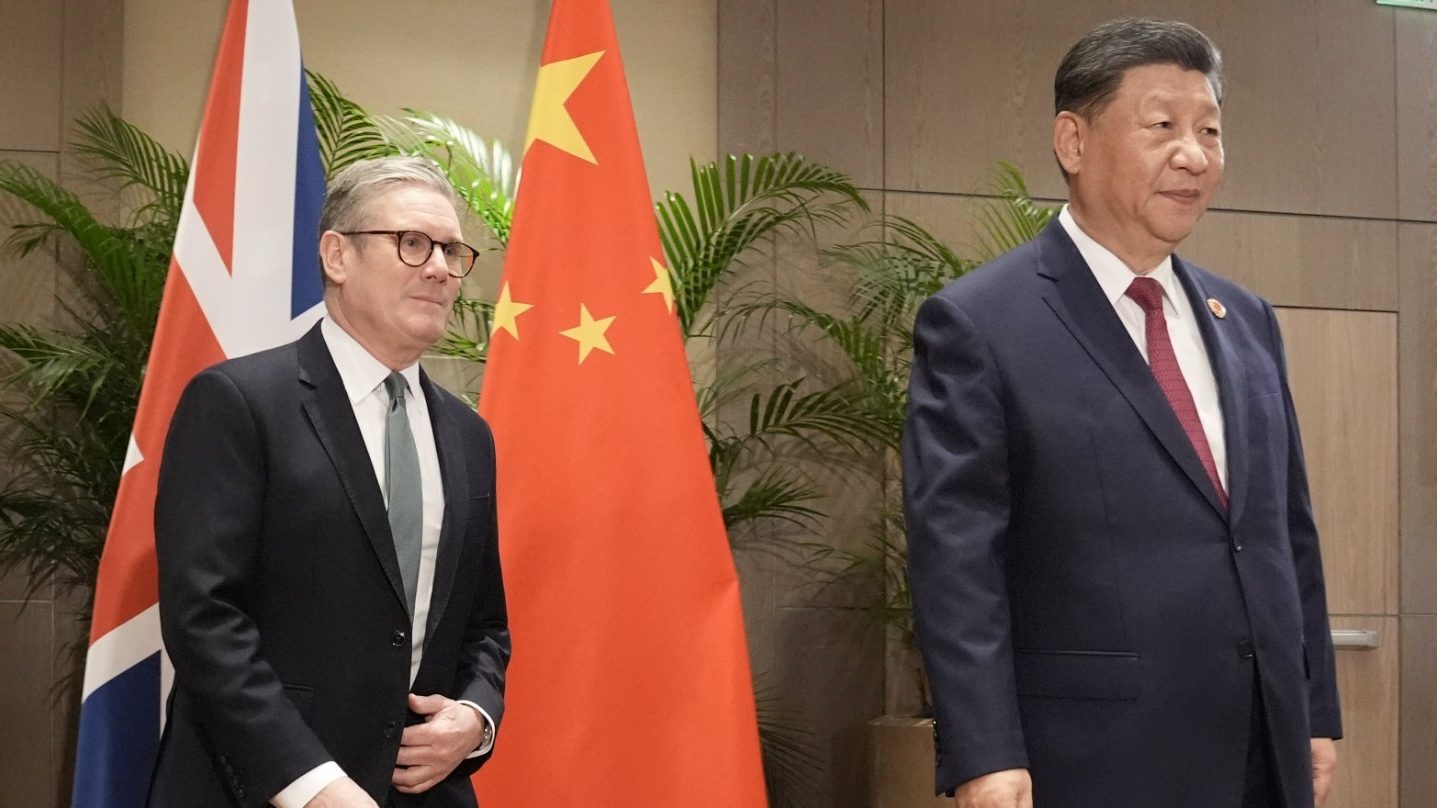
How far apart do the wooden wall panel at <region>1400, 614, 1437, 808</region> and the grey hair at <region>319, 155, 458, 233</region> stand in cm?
431

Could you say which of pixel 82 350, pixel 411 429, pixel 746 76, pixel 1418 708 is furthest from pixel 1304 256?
pixel 411 429

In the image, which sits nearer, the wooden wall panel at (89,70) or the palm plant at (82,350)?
the palm plant at (82,350)

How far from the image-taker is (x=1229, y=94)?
5277 millimetres

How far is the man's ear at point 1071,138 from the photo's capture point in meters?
2.19

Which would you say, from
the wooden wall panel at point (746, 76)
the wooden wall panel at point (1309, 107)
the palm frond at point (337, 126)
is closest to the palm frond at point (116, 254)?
the palm frond at point (337, 126)

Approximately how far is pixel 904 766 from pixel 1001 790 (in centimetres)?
244

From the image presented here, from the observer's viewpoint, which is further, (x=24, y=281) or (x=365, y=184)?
(x=24, y=281)

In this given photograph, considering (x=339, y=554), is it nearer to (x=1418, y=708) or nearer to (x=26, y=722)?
(x=26, y=722)

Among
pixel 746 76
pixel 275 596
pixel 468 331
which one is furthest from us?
pixel 746 76

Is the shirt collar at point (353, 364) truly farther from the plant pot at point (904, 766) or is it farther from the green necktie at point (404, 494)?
the plant pot at point (904, 766)

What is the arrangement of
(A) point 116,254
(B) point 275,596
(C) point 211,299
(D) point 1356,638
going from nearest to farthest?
(B) point 275,596 → (C) point 211,299 → (A) point 116,254 → (D) point 1356,638

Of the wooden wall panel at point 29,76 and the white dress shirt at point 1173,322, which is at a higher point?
the wooden wall panel at point 29,76

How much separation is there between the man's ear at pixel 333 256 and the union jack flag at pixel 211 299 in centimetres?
88

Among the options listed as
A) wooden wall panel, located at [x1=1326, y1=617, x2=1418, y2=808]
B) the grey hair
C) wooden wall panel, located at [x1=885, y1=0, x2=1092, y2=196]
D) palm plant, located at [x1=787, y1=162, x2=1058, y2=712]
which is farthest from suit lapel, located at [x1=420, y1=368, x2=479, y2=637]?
wooden wall panel, located at [x1=1326, y1=617, x2=1418, y2=808]
